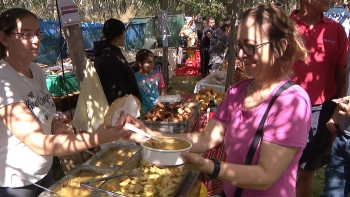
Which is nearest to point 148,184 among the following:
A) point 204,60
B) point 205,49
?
point 204,60

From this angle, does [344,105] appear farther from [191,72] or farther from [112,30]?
[191,72]

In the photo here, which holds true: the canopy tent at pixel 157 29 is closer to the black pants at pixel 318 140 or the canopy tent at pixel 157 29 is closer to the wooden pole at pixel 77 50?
the wooden pole at pixel 77 50

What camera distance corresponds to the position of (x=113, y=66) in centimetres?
327

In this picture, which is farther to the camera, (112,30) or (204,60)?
(204,60)

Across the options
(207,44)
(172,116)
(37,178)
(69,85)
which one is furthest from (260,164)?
(207,44)

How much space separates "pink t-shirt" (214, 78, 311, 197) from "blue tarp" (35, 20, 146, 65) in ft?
18.9

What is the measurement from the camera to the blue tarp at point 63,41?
9836 millimetres

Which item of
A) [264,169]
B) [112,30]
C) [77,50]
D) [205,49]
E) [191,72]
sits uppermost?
[112,30]

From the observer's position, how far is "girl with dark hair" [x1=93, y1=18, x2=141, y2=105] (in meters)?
3.28

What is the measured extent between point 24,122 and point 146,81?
8.69 feet

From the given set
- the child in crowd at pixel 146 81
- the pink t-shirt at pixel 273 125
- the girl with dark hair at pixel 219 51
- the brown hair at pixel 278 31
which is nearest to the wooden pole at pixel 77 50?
the child in crowd at pixel 146 81

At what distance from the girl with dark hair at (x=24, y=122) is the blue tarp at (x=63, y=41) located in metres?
5.07

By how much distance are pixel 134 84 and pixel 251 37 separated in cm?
227

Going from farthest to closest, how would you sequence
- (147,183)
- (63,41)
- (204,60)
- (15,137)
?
1. (63,41)
2. (204,60)
3. (147,183)
4. (15,137)
